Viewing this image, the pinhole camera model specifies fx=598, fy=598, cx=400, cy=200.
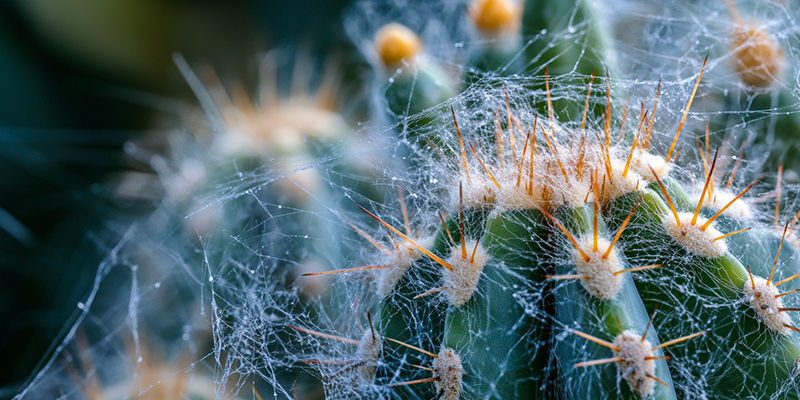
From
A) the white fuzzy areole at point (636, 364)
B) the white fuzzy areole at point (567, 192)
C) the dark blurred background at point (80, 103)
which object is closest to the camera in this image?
the white fuzzy areole at point (636, 364)

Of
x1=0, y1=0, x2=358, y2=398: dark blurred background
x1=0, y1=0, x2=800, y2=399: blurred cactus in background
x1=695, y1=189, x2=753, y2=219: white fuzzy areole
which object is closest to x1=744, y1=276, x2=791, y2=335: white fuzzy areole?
x1=0, y1=0, x2=800, y2=399: blurred cactus in background

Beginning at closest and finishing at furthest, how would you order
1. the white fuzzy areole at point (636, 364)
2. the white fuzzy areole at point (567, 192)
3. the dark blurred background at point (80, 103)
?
the white fuzzy areole at point (636, 364) → the white fuzzy areole at point (567, 192) → the dark blurred background at point (80, 103)

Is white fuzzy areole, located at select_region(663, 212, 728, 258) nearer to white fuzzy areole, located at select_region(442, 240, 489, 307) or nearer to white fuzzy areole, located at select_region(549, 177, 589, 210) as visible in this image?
white fuzzy areole, located at select_region(549, 177, 589, 210)

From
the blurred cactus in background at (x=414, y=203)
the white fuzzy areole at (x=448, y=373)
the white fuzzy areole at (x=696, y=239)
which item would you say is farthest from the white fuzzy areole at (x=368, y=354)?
the white fuzzy areole at (x=696, y=239)

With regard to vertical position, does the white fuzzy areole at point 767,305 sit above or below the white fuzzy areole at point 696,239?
below

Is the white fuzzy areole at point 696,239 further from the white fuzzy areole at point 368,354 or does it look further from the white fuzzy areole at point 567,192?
the white fuzzy areole at point 368,354

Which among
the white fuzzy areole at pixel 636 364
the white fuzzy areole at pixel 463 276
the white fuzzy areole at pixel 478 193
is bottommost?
the white fuzzy areole at pixel 636 364

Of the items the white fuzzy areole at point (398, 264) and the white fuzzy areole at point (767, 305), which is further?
the white fuzzy areole at point (398, 264)
